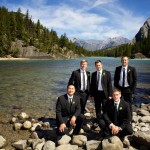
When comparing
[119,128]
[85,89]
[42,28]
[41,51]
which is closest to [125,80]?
[85,89]

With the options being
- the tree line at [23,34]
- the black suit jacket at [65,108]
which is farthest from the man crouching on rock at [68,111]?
the tree line at [23,34]

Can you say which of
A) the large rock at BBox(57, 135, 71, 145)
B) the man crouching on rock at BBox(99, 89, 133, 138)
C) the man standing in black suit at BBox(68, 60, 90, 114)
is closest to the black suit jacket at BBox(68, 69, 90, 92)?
the man standing in black suit at BBox(68, 60, 90, 114)

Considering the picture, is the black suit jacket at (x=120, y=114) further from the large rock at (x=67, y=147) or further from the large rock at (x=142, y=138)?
the large rock at (x=67, y=147)

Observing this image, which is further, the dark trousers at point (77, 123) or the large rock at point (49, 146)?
the dark trousers at point (77, 123)

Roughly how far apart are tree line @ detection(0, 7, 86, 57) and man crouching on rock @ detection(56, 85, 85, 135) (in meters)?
115

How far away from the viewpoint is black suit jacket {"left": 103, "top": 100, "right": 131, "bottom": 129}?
9.78 metres

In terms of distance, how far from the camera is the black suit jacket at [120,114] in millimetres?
9781

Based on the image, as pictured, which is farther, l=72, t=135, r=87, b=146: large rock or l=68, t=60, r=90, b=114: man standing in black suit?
l=68, t=60, r=90, b=114: man standing in black suit

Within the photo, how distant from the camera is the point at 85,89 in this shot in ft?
39.8

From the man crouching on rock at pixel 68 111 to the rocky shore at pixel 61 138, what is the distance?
568 mm

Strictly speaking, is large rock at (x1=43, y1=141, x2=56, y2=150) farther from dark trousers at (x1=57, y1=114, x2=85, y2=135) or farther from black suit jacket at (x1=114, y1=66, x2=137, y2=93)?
black suit jacket at (x1=114, y1=66, x2=137, y2=93)

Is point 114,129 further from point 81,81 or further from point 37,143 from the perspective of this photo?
point 81,81

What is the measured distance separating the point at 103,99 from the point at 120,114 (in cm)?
233

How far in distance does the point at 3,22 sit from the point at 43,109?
133 meters
